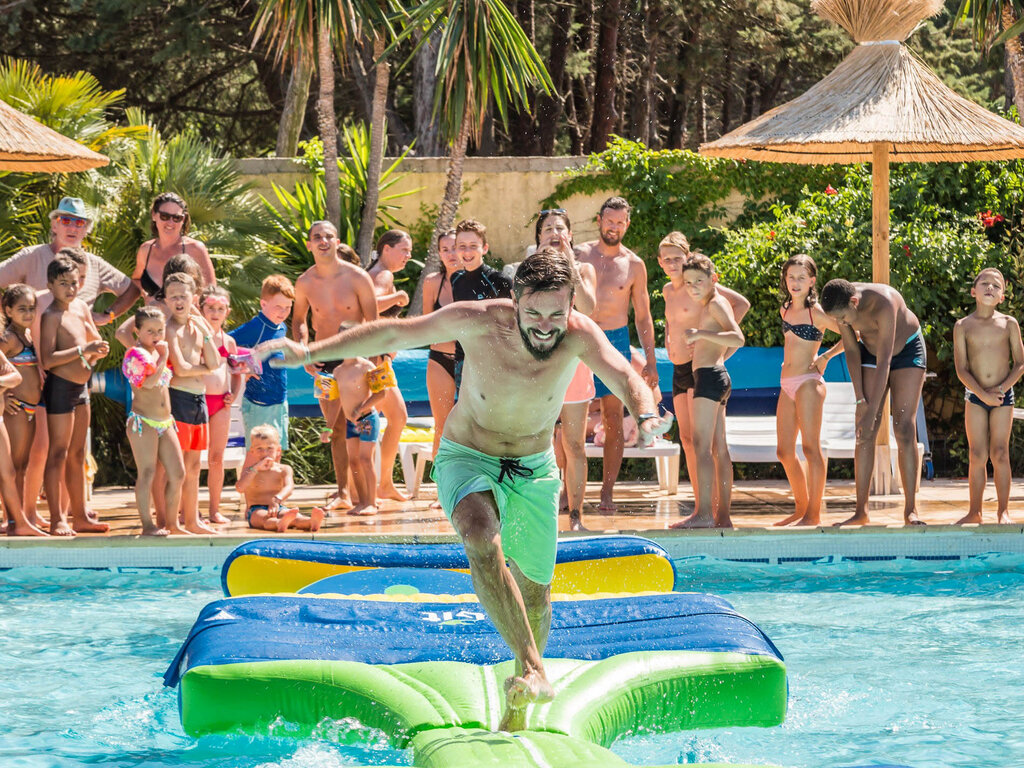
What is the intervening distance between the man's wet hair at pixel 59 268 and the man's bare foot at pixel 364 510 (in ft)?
8.05

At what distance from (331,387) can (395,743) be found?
14.9 feet

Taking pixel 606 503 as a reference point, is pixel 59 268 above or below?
above

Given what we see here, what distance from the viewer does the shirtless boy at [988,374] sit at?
825cm

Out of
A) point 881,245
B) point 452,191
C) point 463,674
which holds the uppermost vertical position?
point 452,191

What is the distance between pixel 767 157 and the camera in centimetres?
1070

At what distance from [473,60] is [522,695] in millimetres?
9709

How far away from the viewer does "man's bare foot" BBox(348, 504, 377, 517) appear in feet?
29.1

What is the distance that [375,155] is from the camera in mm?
13820

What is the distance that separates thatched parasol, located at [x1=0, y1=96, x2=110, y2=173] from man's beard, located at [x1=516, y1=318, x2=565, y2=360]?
589 centimetres

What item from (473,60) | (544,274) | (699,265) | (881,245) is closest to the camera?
A: (544,274)

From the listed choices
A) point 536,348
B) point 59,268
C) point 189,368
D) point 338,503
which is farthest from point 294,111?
point 536,348

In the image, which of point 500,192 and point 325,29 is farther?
point 500,192

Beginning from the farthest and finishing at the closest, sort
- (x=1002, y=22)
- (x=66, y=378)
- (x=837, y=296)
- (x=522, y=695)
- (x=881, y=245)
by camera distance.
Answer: (x=1002, y=22) < (x=881, y=245) < (x=837, y=296) < (x=66, y=378) < (x=522, y=695)

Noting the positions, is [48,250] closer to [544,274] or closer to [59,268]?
[59,268]
